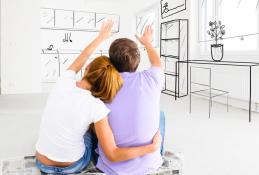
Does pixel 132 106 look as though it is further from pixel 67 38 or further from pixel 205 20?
pixel 67 38

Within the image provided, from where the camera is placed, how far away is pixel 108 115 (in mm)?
1307

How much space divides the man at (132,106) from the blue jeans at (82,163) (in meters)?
0.12

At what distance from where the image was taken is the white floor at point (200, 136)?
6.43ft

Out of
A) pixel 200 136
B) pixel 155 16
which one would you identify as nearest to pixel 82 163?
pixel 200 136

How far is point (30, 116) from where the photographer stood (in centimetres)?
357

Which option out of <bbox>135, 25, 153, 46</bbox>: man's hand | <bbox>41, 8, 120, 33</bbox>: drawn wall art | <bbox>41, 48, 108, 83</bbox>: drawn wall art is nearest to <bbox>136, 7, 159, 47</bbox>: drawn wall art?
<bbox>41, 8, 120, 33</bbox>: drawn wall art

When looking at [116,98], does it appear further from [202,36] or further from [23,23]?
[23,23]

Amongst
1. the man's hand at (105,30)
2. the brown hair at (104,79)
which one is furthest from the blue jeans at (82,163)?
the man's hand at (105,30)

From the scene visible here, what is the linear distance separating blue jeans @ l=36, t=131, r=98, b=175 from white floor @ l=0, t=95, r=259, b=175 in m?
0.65

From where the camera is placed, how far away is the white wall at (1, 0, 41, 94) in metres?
5.64

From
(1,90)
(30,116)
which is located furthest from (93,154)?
(1,90)

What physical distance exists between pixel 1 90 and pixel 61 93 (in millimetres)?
5018

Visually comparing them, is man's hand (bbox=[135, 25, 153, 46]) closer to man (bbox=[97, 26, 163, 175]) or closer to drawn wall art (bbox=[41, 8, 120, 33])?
man (bbox=[97, 26, 163, 175])

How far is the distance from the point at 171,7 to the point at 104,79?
473 cm
